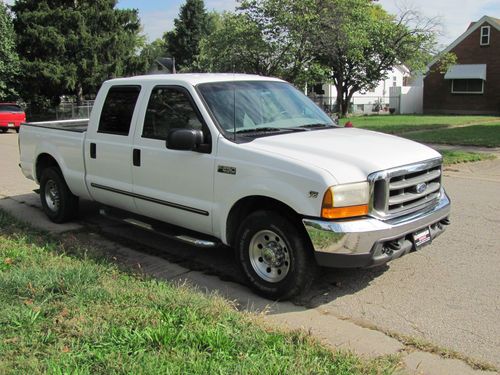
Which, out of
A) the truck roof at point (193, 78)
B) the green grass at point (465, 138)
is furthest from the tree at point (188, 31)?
the truck roof at point (193, 78)

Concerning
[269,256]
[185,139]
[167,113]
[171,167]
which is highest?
[167,113]

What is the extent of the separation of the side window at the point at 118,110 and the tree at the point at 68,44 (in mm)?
28295

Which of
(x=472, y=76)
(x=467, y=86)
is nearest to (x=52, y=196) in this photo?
(x=472, y=76)

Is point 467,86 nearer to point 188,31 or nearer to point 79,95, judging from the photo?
point 79,95

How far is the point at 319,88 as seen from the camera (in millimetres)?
50250

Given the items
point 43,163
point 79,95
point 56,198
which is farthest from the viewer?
point 79,95

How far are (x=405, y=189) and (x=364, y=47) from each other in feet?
101

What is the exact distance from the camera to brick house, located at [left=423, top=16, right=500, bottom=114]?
38906 mm

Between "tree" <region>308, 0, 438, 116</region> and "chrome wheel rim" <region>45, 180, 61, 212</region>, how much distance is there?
73.8 feet

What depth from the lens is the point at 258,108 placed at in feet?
17.5

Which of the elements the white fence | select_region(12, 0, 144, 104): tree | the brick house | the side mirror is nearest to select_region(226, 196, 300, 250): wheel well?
the side mirror

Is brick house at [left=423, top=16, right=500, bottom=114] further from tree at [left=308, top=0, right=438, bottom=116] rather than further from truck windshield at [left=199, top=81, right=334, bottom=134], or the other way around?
truck windshield at [left=199, top=81, right=334, bottom=134]

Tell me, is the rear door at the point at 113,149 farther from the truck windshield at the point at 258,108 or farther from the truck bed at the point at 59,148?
the truck windshield at the point at 258,108

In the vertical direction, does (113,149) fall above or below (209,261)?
above
